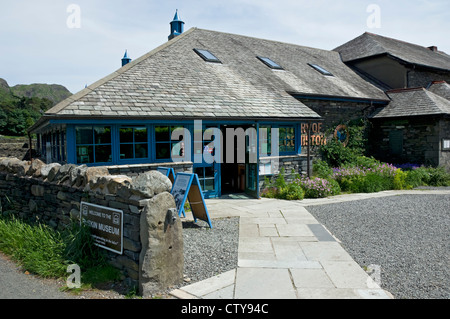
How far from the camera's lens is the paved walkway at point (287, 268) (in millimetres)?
4270

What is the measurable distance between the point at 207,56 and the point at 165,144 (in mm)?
5821

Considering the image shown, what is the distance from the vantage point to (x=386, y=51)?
1970cm

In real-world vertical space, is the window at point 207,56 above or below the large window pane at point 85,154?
above

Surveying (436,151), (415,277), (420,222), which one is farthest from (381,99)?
(415,277)

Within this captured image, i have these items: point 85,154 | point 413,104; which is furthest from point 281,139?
point 413,104

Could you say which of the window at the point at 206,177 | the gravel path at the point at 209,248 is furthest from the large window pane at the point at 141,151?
the gravel path at the point at 209,248

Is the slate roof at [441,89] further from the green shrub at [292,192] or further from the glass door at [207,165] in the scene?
the glass door at [207,165]

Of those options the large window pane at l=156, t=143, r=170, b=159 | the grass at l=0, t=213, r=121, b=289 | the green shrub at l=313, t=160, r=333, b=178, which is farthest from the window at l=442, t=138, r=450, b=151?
the grass at l=0, t=213, r=121, b=289

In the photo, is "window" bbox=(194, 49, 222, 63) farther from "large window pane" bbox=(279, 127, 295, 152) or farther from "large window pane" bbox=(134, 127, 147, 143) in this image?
"large window pane" bbox=(134, 127, 147, 143)

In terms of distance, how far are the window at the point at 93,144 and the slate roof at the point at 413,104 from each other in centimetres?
1263

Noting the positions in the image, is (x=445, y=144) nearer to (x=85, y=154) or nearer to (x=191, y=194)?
(x=191, y=194)

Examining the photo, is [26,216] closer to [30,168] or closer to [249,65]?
[30,168]

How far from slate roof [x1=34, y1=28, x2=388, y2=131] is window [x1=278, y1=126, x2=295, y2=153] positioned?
633mm
